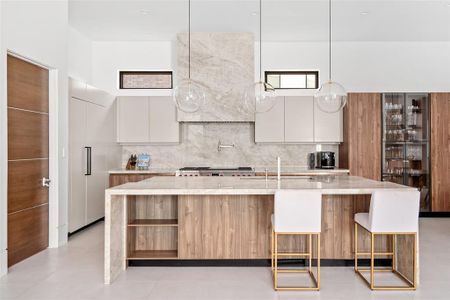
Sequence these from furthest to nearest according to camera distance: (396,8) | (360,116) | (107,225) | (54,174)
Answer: (360,116) < (396,8) < (54,174) < (107,225)

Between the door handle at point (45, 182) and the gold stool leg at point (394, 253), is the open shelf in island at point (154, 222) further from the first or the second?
the gold stool leg at point (394, 253)

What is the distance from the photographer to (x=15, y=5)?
151 inches

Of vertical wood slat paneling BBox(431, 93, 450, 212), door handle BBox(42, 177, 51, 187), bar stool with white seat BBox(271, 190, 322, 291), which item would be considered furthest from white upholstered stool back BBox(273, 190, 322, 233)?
vertical wood slat paneling BBox(431, 93, 450, 212)

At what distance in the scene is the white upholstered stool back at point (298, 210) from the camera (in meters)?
3.18

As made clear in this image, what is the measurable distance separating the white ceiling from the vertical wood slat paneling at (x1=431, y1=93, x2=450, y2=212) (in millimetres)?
1170

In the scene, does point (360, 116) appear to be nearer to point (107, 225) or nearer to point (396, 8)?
point (396, 8)

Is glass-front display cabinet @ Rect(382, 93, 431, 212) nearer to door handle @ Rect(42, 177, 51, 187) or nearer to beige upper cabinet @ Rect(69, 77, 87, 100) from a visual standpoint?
beige upper cabinet @ Rect(69, 77, 87, 100)

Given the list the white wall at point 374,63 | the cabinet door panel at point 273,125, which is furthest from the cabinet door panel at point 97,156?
the white wall at point 374,63

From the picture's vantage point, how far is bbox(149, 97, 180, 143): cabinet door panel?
6.56 m

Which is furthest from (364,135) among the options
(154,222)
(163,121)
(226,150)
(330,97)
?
(154,222)

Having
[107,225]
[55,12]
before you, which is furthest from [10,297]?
[55,12]

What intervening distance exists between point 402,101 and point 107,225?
5.37m

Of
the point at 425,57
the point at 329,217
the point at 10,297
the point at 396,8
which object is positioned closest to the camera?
the point at 10,297

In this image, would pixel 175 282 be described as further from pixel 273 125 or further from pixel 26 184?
pixel 273 125
